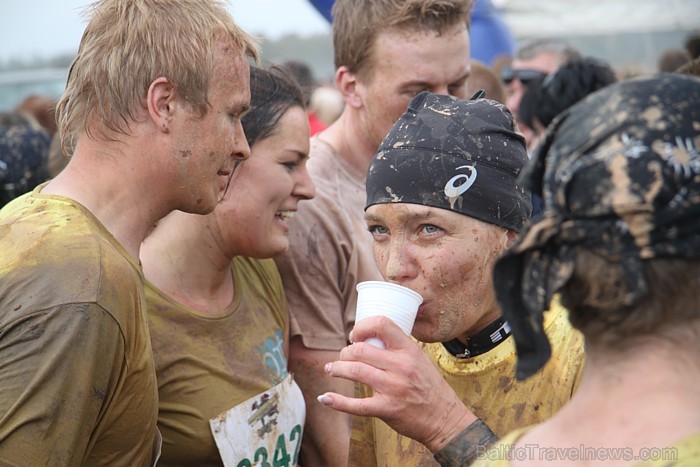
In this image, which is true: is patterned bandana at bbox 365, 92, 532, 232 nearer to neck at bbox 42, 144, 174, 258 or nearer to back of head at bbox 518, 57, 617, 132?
neck at bbox 42, 144, 174, 258

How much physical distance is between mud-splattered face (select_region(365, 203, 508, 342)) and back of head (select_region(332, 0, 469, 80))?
5.24 ft

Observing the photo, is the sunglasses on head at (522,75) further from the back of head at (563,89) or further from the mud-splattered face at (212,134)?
the mud-splattered face at (212,134)

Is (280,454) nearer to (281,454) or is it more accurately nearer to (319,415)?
(281,454)

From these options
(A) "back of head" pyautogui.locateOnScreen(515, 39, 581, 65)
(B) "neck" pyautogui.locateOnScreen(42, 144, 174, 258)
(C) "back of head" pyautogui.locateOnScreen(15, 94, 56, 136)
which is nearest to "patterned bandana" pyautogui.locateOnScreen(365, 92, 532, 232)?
(B) "neck" pyautogui.locateOnScreen(42, 144, 174, 258)

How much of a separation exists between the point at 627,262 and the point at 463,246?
4.07ft

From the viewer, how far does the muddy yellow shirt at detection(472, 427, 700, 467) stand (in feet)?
4.44

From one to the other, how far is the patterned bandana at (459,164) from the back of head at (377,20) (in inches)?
51.9

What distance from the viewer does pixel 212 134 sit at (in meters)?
2.73

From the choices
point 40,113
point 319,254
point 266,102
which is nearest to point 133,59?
point 266,102

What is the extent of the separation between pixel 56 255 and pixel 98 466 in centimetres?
64

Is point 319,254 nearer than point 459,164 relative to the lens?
No

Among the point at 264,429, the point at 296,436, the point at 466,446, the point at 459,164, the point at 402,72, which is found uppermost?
the point at 459,164

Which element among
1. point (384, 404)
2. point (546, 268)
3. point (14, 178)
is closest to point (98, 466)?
point (384, 404)

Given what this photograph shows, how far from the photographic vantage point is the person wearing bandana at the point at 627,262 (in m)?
1.36
